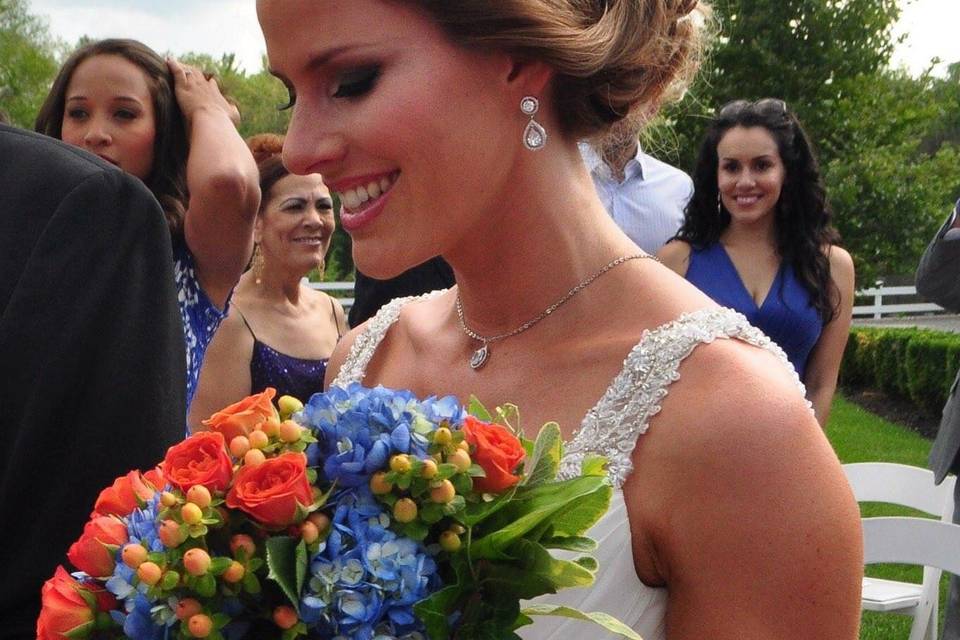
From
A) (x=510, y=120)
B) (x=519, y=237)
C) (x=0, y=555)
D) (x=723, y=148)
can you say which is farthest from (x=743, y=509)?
→ (x=723, y=148)

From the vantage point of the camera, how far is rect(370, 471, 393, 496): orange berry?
1315mm

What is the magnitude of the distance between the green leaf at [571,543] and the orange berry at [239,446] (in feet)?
1.24

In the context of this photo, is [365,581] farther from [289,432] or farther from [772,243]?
[772,243]

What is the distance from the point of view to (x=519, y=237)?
6.68ft

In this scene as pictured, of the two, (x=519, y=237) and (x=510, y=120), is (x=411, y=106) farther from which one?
(x=519, y=237)

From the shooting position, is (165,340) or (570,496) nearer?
(570,496)

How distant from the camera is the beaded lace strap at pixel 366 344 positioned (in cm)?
253

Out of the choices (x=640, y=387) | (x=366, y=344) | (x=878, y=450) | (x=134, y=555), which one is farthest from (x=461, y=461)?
(x=878, y=450)

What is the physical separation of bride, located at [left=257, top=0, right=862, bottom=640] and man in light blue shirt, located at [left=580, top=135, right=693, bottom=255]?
264 centimetres

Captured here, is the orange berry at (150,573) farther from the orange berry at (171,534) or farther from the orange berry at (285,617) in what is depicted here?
the orange berry at (285,617)

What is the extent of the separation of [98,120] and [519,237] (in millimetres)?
1958

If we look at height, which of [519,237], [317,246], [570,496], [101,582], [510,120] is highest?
[510,120]

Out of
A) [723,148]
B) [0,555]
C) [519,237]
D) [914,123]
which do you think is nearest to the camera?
[0,555]

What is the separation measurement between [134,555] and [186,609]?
82 millimetres
